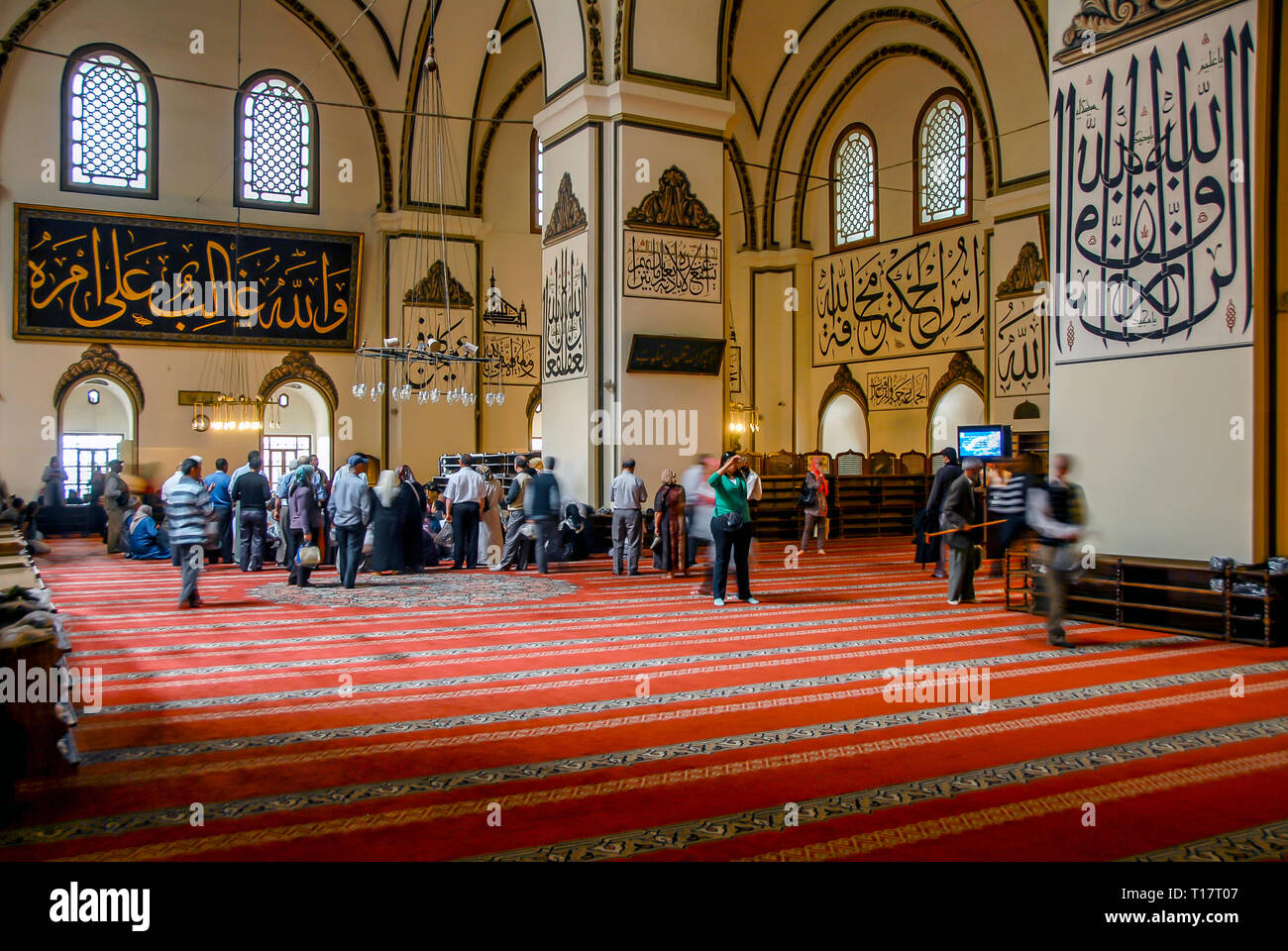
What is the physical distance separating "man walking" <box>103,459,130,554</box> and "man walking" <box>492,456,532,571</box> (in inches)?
176

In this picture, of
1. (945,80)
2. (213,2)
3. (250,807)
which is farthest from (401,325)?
(250,807)

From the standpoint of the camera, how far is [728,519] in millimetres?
6027

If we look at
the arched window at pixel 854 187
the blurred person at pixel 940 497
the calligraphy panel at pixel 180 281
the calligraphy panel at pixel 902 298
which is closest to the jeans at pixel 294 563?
the blurred person at pixel 940 497

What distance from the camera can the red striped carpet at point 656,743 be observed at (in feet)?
7.77

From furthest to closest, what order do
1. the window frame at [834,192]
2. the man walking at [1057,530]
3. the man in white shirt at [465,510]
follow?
the window frame at [834,192] < the man in white shirt at [465,510] < the man walking at [1057,530]

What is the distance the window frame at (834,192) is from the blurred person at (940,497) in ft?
24.2

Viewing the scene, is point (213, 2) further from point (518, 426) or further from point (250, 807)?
point (250, 807)

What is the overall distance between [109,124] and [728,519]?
1067 cm

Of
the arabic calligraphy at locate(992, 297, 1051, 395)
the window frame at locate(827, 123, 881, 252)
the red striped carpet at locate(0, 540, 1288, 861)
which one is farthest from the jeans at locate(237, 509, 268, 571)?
the window frame at locate(827, 123, 881, 252)

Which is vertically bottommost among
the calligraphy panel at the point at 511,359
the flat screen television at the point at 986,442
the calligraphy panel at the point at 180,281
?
the flat screen television at the point at 986,442

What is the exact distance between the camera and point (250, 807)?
258cm

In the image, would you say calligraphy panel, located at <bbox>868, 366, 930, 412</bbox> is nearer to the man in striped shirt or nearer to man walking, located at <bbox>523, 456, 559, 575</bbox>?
man walking, located at <bbox>523, 456, 559, 575</bbox>

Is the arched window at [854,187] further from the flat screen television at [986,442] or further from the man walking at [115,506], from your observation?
the man walking at [115,506]

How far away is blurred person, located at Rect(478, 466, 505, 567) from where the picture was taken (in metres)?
8.70
